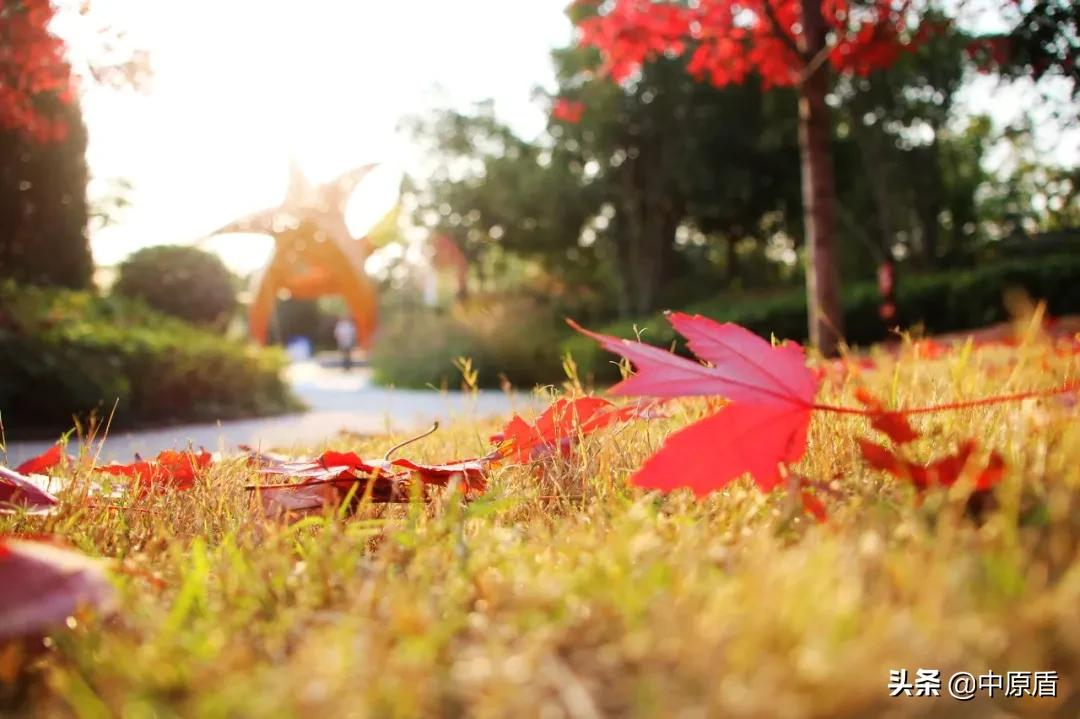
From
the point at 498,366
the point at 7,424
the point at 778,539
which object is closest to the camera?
the point at 778,539

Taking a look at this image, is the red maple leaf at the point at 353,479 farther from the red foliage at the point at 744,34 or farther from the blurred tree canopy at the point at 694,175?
the blurred tree canopy at the point at 694,175

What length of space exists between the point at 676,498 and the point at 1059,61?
10.6 ft

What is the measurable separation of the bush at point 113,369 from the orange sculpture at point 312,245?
923cm

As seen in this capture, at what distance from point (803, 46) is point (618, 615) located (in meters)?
5.87

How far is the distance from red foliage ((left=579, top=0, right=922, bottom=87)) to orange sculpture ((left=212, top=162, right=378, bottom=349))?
13.1 metres

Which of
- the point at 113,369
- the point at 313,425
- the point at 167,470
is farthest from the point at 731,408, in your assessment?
the point at 113,369

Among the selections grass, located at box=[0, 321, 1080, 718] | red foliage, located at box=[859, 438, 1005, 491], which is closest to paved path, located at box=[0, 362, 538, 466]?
grass, located at box=[0, 321, 1080, 718]

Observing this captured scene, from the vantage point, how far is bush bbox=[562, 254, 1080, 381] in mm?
11438

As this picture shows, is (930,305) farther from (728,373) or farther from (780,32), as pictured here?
(728,373)

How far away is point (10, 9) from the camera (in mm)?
4348

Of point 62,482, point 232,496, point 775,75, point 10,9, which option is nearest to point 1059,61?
point 775,75

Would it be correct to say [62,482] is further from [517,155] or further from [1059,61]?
[517,155]

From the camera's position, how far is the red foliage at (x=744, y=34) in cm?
575

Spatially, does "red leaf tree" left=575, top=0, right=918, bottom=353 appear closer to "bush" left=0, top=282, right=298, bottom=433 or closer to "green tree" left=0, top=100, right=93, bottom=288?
"bush" left=0, top=282, right=298, bottom=433
